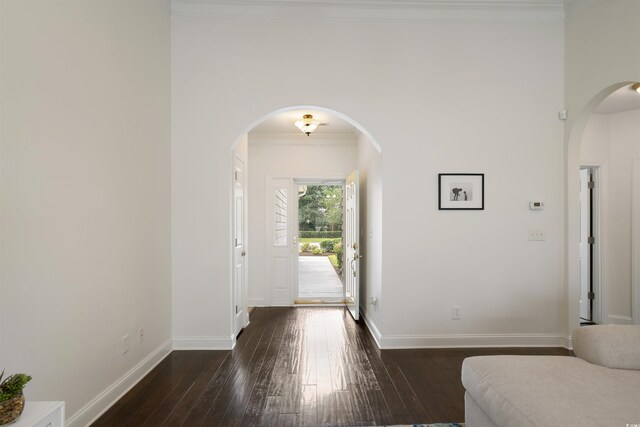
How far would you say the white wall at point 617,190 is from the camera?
4590 millimetres

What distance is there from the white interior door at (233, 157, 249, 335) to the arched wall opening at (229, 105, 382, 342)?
0.04 ft

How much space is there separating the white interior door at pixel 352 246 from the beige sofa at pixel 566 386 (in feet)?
9.12

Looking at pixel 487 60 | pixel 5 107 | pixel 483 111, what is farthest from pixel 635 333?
pixel 5 107

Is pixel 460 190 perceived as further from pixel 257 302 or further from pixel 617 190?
pixel 257 302

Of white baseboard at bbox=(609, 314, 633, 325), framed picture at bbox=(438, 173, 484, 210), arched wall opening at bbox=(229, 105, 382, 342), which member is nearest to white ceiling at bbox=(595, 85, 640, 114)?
framed picture at bbox=(438, 173, 484, 210)

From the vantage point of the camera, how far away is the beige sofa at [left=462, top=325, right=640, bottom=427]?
1.43 m

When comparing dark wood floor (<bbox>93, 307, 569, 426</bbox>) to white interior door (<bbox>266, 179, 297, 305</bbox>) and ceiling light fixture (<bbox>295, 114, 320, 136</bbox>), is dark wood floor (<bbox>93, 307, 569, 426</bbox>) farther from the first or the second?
ceiling light fixture (<bbox>295, 114, 320, 136</bbox>)

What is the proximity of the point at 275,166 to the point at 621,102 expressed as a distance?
4488 mm

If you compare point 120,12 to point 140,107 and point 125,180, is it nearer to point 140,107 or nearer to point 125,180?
point 140,107

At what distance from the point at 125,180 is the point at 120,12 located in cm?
121

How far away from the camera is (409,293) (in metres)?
3.68

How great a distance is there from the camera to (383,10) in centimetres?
364

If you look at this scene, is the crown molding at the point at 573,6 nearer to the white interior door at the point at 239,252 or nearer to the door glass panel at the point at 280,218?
the white interior door at the point at 239,252

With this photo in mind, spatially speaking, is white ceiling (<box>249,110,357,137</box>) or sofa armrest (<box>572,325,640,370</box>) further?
white ceiling (<box>249,110,357,137</box>)
